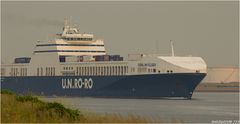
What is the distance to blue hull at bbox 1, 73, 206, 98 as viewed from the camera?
2815 inches

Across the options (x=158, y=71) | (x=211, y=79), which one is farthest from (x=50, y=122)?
(x=211, y=79)

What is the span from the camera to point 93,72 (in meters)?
78.0

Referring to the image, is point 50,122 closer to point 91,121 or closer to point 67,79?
point 91,121

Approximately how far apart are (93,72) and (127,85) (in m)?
5.90

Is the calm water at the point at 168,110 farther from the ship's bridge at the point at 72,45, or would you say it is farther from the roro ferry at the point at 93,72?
the ship's bridge at the point at 72,45

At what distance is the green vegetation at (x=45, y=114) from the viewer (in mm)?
20375

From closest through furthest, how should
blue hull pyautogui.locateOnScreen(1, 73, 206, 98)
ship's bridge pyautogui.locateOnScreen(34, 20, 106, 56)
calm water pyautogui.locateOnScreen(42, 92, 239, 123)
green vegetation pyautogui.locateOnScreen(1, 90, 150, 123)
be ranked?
1. green vegetation pyautogui.locateOnScreen(1, 90, 150, 123)
2. calm water pyautogui.locateOnScreen(42, 92, 239, 123)
3. blue hull pyautogui.locateOnScreen(1, 73, 206, 98)
4. ship's bridge pyautogui.locateOnScreen(34, 20, 106, 56)

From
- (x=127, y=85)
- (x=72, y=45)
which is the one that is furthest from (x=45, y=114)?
(x=72, y=45)

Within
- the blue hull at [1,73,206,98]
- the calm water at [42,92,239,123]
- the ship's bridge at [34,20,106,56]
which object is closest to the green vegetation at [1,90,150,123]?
the calm water at [42,92,239,123]

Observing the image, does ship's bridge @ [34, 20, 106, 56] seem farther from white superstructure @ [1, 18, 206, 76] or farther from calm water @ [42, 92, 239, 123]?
calm water @ [42, 92, 239, 123]

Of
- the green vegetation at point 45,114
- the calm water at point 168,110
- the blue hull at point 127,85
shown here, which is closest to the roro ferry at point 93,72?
the blue hull at point 127,85

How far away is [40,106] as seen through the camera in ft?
74.0

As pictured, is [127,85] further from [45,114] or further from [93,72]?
[45,114]

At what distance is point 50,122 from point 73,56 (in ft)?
207
